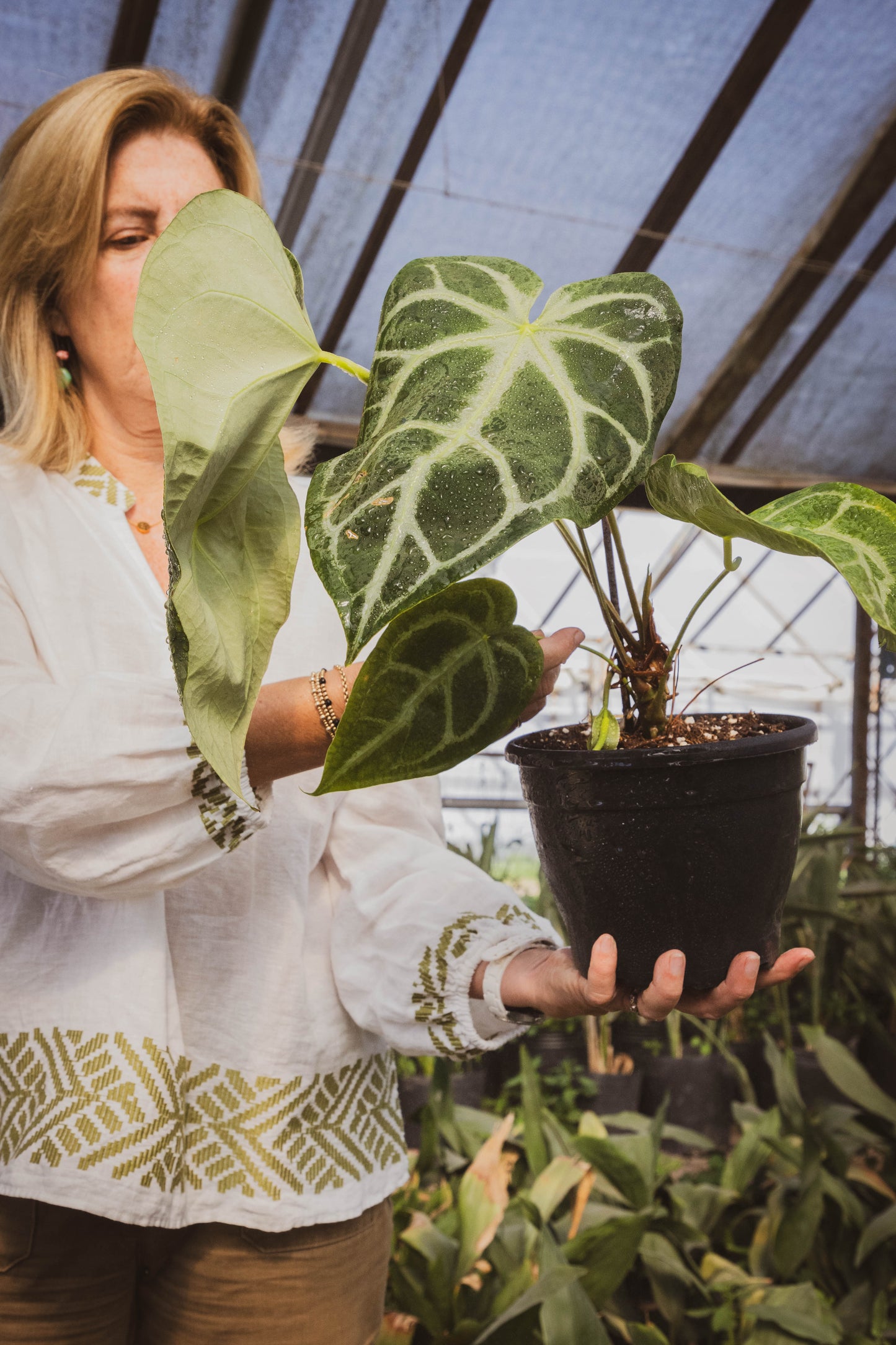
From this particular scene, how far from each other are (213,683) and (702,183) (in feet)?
12.0

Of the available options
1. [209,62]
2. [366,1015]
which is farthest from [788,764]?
[209,62]

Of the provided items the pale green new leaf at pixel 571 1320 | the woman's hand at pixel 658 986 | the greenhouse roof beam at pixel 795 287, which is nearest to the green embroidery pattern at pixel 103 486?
the woman's hand at pixel 658 986

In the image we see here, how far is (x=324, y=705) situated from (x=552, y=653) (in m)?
0.12

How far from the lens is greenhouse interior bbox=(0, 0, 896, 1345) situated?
1.37 m

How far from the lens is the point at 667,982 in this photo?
52 centimetres

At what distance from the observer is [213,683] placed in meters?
0.39

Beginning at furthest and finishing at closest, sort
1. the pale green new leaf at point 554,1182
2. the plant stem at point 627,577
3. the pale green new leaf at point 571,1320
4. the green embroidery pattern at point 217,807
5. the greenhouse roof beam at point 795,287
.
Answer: the greenhouse roof beam at point 795,287, the pale green new leaf at point 554,1182, the pale green new leaf at point 571,1320, the green embroidery pattern at point 217,807, the plant stem at point 627,577

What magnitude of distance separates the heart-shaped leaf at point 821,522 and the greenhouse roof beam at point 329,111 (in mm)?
2903

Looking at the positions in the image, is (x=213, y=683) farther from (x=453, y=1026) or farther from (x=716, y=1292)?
(x=716, y=1292)

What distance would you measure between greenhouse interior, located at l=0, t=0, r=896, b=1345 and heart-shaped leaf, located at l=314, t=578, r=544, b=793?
1 centimetres

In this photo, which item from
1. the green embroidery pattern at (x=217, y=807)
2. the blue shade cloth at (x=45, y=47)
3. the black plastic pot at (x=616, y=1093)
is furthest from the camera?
the blue shade cloth at (x=45, y=47)

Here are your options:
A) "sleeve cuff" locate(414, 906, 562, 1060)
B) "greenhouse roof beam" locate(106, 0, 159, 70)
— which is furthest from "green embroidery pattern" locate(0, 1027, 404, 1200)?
"greenhouse roof beam" locate(106, 0, 159, 70)

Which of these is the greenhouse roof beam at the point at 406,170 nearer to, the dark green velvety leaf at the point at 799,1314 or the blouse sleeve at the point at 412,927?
the blouse sleeve at the point at 412,927

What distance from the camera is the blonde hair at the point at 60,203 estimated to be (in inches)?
A: 31.2
